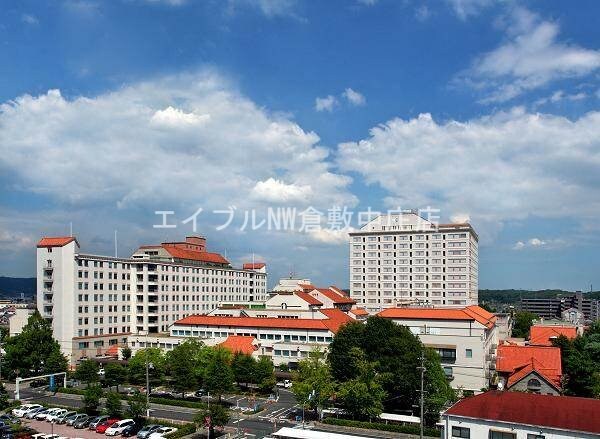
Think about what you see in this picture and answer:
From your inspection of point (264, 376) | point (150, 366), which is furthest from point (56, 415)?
point (264, 376)

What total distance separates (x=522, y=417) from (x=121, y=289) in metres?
60.4

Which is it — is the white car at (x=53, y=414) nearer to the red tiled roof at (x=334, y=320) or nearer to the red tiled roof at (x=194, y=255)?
the red tiled roof at (x=334, y=320)

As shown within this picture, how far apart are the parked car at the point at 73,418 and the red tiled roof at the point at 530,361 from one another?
36084mm

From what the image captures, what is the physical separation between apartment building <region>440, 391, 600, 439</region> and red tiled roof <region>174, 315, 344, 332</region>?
27.8m

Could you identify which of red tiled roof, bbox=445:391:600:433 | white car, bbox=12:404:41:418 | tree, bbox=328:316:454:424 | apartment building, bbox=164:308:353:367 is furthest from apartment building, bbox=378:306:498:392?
white car, bbox=12:404:41:418

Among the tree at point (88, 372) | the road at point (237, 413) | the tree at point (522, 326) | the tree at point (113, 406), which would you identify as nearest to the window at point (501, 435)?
the road at point (237, 413)

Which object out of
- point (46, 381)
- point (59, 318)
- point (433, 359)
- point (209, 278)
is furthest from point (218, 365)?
point (209, 278)

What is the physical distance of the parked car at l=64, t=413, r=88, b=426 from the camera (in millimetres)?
39438

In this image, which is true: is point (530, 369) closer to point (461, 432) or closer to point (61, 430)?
point (461, 432)

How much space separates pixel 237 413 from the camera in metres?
41.8

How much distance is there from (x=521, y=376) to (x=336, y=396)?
17185 mm

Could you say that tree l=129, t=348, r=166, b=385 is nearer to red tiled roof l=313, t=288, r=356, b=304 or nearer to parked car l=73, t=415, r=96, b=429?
parked car l=73, t=415, r=96, b=429

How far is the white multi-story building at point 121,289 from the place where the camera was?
2539 inches

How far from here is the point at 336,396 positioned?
3916 cm
